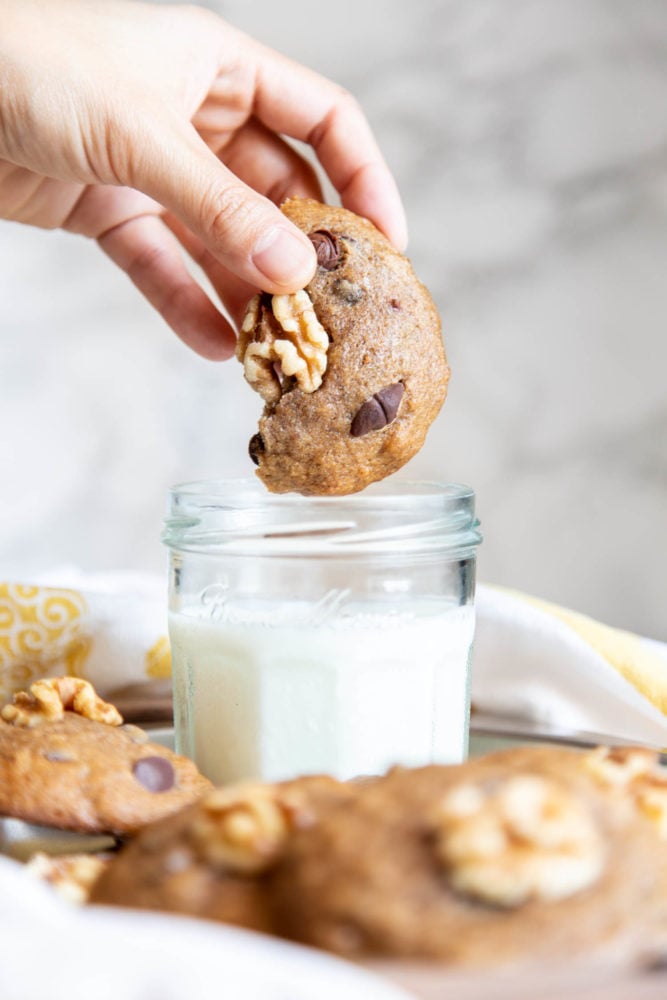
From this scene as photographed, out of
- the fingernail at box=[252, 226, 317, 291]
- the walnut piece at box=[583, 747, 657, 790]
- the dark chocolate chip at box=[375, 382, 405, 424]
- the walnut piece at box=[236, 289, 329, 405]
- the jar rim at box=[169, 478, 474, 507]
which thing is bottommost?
the walnut piece at box=[583, 747, 657, 790]

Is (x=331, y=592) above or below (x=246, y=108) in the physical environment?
below

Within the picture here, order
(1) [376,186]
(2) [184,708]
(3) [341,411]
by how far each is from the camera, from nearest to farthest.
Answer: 1. (3) [341,411]
2. (2) [184,708]
3. (1) [376,186]

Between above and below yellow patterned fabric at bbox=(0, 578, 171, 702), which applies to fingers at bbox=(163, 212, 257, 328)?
above

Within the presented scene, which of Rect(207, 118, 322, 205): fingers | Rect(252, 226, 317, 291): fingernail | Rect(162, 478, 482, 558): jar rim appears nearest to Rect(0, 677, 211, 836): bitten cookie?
Rect(162, 478, 482, 558): jar rim

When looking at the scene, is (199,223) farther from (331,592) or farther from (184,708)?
(184,708)

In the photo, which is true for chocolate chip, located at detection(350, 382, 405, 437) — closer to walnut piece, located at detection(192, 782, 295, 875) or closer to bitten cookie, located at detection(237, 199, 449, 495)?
bitten cookie, located at detection(237, 199, 449, 495)

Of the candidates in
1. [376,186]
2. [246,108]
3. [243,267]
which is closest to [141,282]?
[246,108]

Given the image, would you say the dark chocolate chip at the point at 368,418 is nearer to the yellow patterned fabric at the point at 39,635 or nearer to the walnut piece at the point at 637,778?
the walnut piece at the point at 637,778
